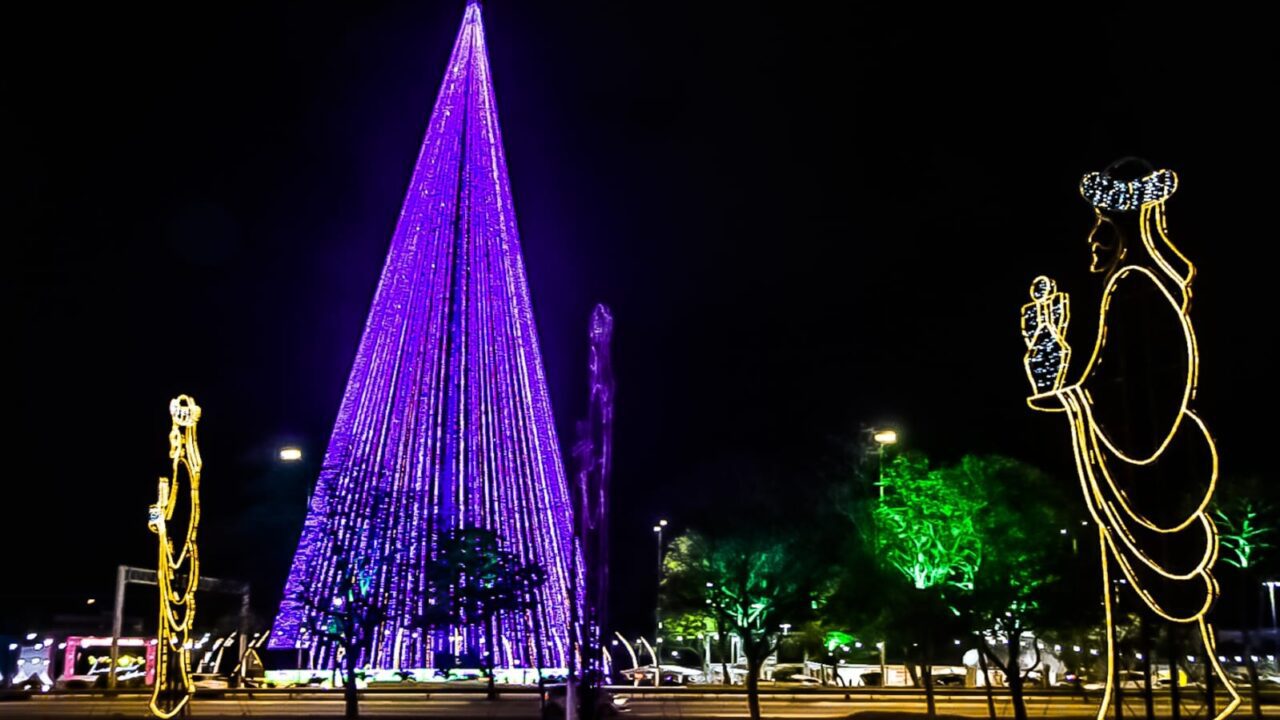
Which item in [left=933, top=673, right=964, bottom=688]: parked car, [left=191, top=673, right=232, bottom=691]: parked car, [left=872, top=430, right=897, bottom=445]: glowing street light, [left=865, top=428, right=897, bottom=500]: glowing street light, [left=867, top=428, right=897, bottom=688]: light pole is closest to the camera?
[left=867, top=428, right=897, bottom=688]: light pole

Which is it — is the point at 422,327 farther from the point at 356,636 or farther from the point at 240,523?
the point at 240,523

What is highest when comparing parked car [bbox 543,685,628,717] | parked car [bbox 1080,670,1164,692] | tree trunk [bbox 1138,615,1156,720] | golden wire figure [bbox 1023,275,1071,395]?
golden wire figure [bbox 1023,275,1071,395]

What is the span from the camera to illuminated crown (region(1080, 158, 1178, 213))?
20.5 meters

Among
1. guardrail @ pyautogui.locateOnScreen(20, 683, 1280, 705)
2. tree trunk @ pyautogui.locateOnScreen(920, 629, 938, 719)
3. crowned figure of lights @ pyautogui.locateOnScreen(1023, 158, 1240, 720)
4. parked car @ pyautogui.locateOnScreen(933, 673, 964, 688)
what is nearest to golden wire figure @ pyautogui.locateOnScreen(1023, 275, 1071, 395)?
crowned figure of lights @ pyautogui.locateOnScreen(1023, 158, 1240, 720)

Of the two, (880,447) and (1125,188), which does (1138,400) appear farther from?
(880,447)

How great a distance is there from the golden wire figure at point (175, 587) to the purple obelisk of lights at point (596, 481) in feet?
34.4

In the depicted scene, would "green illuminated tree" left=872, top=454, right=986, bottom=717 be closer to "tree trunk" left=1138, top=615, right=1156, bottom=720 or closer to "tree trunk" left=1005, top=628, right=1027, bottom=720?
"tree trunk" left=1005, top=628, right=1027, bottom=720

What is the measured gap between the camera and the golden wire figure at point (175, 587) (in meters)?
27.8

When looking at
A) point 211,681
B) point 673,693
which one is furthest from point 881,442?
point 211,681

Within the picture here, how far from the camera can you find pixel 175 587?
3097 centimetres

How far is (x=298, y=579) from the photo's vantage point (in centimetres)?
3428

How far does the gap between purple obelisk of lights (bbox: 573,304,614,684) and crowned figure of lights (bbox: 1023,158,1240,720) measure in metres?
8.37

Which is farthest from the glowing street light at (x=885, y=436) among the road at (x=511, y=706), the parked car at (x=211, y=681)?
the parked car at (x=211, y=681)

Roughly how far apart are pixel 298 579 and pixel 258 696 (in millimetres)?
5404
